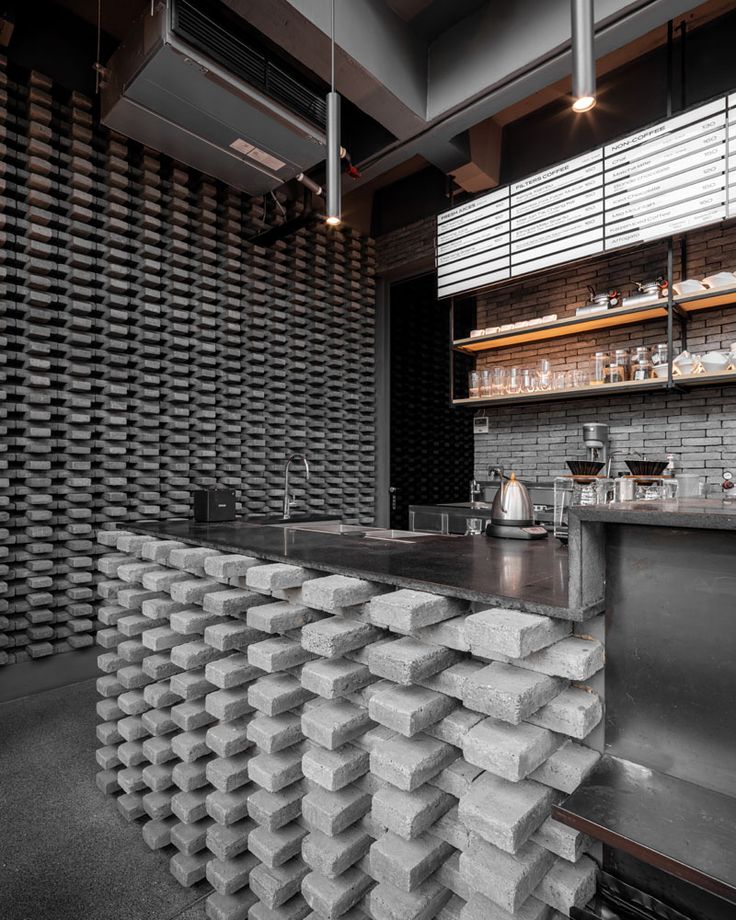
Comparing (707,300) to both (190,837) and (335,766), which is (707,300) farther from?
(190,837)

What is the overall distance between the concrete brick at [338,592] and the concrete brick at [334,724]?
0.29 meters

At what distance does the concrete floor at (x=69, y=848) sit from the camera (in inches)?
70.2

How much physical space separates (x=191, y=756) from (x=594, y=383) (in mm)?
3770

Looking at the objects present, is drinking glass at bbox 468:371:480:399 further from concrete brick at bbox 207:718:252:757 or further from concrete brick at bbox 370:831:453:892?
concrete brick at bbox 370:831:453:892

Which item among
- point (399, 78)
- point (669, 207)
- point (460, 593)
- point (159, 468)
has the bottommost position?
point (460, 593)

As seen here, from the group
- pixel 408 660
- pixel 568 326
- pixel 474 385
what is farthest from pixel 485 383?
pixel 408 660

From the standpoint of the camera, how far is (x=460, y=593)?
1.39m

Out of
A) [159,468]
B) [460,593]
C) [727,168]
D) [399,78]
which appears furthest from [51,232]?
[727,168]

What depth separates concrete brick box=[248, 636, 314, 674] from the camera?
168cm

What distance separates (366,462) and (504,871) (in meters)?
4.69

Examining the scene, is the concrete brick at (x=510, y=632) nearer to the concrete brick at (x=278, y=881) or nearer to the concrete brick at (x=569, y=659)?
the concrete brick at (x=569, y=659)

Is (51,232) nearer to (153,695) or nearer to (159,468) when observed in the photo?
(159,468)

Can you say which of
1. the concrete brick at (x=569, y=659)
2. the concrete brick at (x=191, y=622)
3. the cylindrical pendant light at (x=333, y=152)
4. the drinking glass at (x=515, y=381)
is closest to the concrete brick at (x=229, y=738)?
the concrete brick at (x=191, y=622)

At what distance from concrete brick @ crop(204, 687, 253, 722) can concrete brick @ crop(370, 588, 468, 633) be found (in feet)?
2.54
